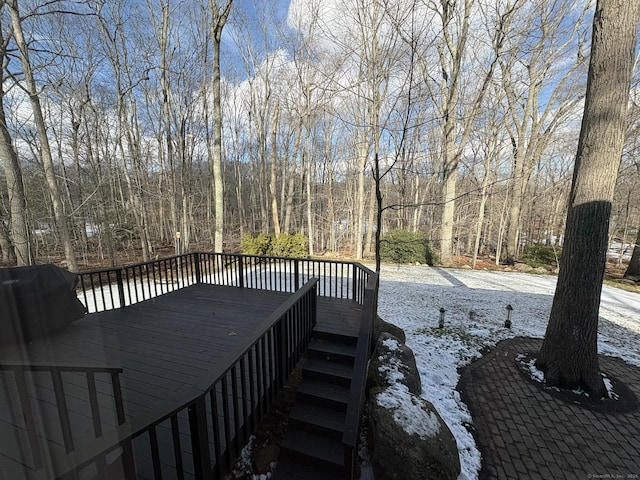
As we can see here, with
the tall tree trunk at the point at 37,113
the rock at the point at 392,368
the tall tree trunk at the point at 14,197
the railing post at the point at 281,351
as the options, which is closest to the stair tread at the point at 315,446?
the railing post at the point at 281,351

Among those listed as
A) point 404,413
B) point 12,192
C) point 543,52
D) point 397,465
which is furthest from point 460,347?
point 543,52

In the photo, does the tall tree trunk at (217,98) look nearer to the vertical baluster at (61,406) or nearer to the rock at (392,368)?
the rock at (392,368)

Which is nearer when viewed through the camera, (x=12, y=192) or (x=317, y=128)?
(x=12, y=192)

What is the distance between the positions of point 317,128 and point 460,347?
16759 millimetres

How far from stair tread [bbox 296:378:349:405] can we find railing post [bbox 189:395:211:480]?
4.30 feet

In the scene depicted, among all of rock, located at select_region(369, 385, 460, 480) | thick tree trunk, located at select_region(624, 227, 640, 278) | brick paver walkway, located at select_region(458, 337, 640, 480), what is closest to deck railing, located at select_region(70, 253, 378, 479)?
rock, located at select_region(369, 385, 460, 480)

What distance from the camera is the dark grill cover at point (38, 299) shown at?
3.12m

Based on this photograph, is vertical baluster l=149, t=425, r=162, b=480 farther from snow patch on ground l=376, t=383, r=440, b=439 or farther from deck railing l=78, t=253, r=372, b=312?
deck railing l=78, t=253, r=372, b=312

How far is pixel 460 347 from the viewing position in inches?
178

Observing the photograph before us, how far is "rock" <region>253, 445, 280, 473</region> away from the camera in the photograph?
231 centimetres

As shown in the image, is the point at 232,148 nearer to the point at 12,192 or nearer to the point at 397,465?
the point at 12,192

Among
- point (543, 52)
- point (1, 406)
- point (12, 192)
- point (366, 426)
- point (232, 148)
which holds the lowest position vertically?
point (366, 426)

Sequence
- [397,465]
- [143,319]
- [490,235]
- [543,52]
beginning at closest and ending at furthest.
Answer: [397,465], [143,319], [543,52], [490,235]

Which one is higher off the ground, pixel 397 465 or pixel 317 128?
pixel 317 128
